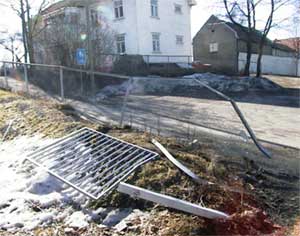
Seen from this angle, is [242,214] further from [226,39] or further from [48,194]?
[226,39]

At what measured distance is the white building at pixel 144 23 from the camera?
3051 cm

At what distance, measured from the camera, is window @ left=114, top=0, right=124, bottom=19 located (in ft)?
103

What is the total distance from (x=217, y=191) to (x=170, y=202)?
53cm

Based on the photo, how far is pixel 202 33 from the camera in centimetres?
4325

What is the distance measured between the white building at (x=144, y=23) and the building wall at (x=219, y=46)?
554 centimetres

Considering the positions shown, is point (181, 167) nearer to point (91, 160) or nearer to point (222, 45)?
point (91, 160)

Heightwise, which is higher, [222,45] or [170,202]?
[222,45]

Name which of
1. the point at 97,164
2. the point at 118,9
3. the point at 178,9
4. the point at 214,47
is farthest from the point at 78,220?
the point at 214,47

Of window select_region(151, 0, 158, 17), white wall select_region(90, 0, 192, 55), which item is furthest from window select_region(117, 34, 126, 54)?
window select_region(151, 0, 158, 17)

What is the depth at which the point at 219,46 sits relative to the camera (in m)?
40.5

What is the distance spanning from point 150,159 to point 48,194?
130cm

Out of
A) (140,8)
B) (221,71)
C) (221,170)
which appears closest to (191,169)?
(221,170)

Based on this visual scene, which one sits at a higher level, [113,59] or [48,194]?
[113,59]

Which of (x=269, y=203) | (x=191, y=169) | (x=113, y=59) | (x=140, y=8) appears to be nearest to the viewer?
(x=269, y=203)
